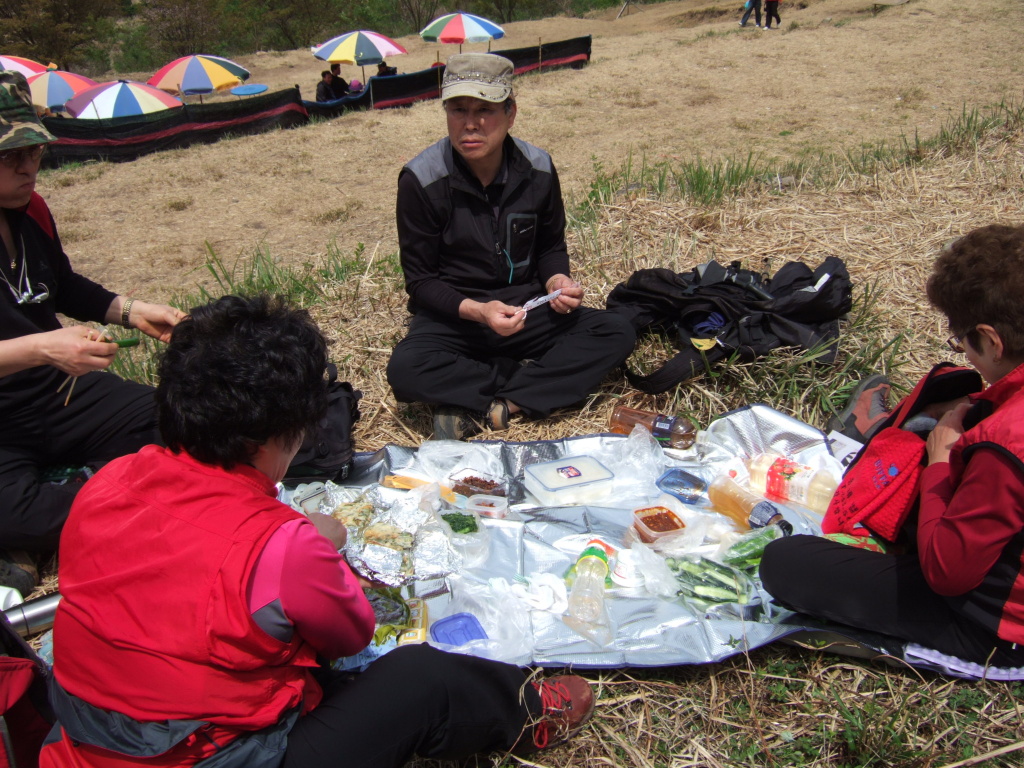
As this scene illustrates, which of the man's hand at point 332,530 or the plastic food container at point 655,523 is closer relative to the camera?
the man's hand at point 332,530

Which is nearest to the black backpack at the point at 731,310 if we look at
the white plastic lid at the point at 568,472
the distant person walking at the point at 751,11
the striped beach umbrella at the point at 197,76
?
the white plastic lid at the point at 568,472

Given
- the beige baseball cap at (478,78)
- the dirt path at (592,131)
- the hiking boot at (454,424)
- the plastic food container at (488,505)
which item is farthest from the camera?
the dirt path at (592,131)

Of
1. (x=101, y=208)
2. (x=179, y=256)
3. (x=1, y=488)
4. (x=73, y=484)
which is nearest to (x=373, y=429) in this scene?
(x=73, y=484)

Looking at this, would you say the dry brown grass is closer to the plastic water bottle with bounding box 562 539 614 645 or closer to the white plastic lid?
the plastic water bottle with bounding box 562 539 614 645

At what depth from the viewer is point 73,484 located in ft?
9.38

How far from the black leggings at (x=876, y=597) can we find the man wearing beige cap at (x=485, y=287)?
1.44m

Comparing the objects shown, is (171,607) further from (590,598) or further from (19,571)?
(19,571)

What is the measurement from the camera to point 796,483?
114 inches

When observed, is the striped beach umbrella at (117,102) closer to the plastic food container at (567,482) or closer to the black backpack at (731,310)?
the black backpack at (731,310)

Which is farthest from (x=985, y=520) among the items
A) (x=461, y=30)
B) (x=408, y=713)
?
(x=461, y=30)

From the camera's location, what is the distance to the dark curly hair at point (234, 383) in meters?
1.47

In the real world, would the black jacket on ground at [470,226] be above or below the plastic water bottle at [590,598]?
above

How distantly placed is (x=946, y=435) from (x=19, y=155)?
3.23 m

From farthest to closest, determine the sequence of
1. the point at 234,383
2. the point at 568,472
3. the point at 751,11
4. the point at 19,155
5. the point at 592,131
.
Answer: the point at 751,11, the point at 592,131, the point at 568,472, the point at 19,155, the point at 234,383
